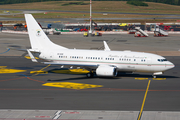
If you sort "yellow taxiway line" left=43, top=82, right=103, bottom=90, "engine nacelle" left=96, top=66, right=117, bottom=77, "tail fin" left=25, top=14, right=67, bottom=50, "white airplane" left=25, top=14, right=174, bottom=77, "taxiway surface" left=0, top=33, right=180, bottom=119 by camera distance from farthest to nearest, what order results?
"tail fin" left=25, top=14, right=67, bottom=50 < "white airplane" left=25, top=14, right=174, bottom=77 < "engine nacelle" left=96, top=66, right=117, bottom=77 < "yellow taxiway line" left=43, top=82, right=103, bottom=90 < "taxiway surface" left=0, top=33, right=180, bottom=119

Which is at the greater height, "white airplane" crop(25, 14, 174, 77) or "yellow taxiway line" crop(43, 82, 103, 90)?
"white airplane" crop(25, 14, 174, 77)

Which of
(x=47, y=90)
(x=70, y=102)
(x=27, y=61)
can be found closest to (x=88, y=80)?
(x=47, y=90)

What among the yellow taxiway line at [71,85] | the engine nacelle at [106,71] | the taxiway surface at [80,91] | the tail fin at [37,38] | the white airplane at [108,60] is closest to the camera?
the taxiway surface at [80,91]

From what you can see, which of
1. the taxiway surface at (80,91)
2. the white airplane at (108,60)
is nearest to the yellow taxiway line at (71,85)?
the taxiway surface at (80,91)

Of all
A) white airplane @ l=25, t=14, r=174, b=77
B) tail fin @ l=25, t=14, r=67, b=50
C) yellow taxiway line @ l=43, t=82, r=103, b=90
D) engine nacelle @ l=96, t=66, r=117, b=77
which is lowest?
yellow taxiway line @ l=43, t=82, r=103, b=90

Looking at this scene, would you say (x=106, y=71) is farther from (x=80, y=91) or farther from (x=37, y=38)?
(x=37, y=38)

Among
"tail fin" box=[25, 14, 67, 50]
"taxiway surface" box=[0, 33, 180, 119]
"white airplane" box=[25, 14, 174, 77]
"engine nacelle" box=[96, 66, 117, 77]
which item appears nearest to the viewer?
"taxiway surface" box=[0, 33, 180, 119]

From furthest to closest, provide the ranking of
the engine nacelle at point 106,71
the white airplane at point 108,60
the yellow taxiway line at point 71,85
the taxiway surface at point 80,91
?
the white airplane at point 108,60 → the engine nacelle at point 106,71 → the yellow taxiway line at point 71,85 → the taxiway surface at point 80,91

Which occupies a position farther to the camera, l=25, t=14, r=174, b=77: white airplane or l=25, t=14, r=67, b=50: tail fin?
l=25, t=14, r=67, b=50: tail fin

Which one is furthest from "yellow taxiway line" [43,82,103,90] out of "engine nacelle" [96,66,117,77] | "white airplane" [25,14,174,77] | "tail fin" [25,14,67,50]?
"tail fin" [25,14,67,50]

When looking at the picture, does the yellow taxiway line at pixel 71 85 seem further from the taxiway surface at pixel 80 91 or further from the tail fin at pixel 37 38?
the tail fin at pixel 37 38

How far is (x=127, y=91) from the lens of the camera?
116 ft

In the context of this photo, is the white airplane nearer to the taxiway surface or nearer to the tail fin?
the tail fin

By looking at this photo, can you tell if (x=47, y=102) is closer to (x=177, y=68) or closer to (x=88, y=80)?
(x=88, y=80)
